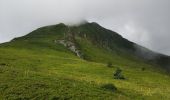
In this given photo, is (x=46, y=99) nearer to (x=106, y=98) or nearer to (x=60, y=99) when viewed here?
(x=60, y=99)

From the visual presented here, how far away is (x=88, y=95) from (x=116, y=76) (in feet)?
131

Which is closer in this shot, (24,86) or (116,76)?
(24,86)

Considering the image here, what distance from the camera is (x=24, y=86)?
141 feet

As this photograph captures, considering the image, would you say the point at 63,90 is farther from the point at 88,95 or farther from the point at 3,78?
the point at 3,78

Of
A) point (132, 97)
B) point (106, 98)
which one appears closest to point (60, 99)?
point (106, 98)

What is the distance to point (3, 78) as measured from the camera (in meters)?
47.1

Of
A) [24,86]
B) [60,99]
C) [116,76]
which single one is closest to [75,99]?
[60,99]

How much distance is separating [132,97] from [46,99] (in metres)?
11.2

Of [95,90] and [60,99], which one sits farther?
[95,90]

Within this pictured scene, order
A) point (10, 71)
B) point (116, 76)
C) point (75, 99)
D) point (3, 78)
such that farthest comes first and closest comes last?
1. point (116, 76)
2. point (10, 71)
3. point (3, 78)
4. point (75, 99)

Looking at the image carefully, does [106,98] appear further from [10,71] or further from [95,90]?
[10,71]

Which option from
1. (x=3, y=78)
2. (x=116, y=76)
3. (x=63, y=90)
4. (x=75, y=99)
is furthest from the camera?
(x=116, y=76)

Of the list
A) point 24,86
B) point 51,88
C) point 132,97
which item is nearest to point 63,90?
point 51,88

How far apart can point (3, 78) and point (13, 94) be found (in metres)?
7.13
